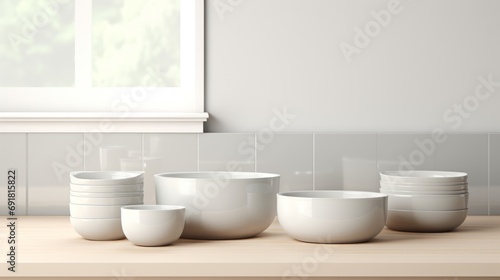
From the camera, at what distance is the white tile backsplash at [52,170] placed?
191cm

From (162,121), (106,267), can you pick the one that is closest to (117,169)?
(162,121)

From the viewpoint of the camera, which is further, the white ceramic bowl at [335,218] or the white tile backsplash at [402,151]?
the white tile backsplash at [402,151]

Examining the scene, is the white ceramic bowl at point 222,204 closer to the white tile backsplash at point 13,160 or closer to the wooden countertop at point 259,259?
the wooden countertop at point 259,259

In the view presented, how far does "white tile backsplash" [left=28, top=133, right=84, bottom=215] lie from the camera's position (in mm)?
1914

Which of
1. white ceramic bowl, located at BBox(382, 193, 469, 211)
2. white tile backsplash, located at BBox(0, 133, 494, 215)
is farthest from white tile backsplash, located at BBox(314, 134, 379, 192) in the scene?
white ceramic bowl, located at BBox(382, 193, 469, 211)

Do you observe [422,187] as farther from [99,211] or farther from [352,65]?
[99,211]

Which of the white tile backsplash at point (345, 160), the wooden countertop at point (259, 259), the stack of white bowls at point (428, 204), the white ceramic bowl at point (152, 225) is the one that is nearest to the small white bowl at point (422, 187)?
the stack of white bowls at point (428, 204)

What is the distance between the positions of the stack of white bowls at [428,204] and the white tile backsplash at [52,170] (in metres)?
0.91

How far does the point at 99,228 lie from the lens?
146 centimetres

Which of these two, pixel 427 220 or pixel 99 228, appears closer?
pixel 99 228

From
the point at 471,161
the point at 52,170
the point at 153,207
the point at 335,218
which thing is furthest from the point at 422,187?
the point at 52,170

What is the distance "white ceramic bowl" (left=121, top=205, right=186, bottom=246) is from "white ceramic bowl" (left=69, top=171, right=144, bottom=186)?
11cm

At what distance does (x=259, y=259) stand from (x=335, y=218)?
228mm

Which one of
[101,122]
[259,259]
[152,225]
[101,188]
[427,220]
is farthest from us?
[101,122]
